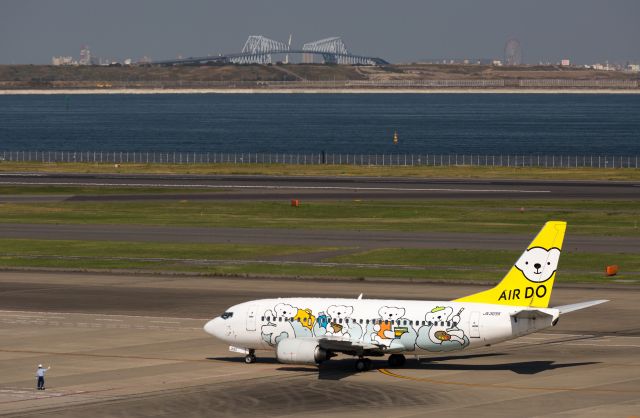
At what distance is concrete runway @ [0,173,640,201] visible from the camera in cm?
15700

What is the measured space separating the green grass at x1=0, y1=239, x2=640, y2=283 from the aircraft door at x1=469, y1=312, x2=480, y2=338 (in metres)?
36.0

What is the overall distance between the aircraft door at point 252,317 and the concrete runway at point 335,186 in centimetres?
8721

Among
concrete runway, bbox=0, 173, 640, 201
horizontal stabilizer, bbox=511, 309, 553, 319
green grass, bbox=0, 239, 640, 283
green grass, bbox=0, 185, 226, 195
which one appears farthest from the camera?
green grass, bbox=0, 185, 226, 195

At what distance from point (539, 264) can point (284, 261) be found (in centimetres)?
4747

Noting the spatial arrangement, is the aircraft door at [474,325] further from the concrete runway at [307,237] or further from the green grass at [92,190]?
the green grass at [92,190]

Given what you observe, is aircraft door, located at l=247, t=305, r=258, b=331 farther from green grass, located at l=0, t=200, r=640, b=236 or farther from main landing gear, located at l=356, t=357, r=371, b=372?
green grass, located at l=0, t=200, r=640, b=236

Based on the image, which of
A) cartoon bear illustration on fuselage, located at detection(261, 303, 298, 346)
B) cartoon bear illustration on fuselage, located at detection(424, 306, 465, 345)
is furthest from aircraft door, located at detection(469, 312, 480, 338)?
cartoon bear illustration on fuselage, located at detection(261, 303, 298, 346)

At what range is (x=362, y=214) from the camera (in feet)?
458

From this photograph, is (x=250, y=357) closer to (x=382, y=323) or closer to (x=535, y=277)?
(x=382, y=323)

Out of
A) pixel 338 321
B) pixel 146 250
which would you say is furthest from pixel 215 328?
pixel 146 250

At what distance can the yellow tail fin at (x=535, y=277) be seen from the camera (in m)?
63.4

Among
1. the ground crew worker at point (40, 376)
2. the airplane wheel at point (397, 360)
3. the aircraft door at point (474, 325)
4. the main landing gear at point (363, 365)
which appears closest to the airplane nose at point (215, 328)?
the main landing gear at point (363, 365)

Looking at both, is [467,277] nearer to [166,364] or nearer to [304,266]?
[304,266]

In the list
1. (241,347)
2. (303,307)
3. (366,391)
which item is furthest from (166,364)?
(366,391)
